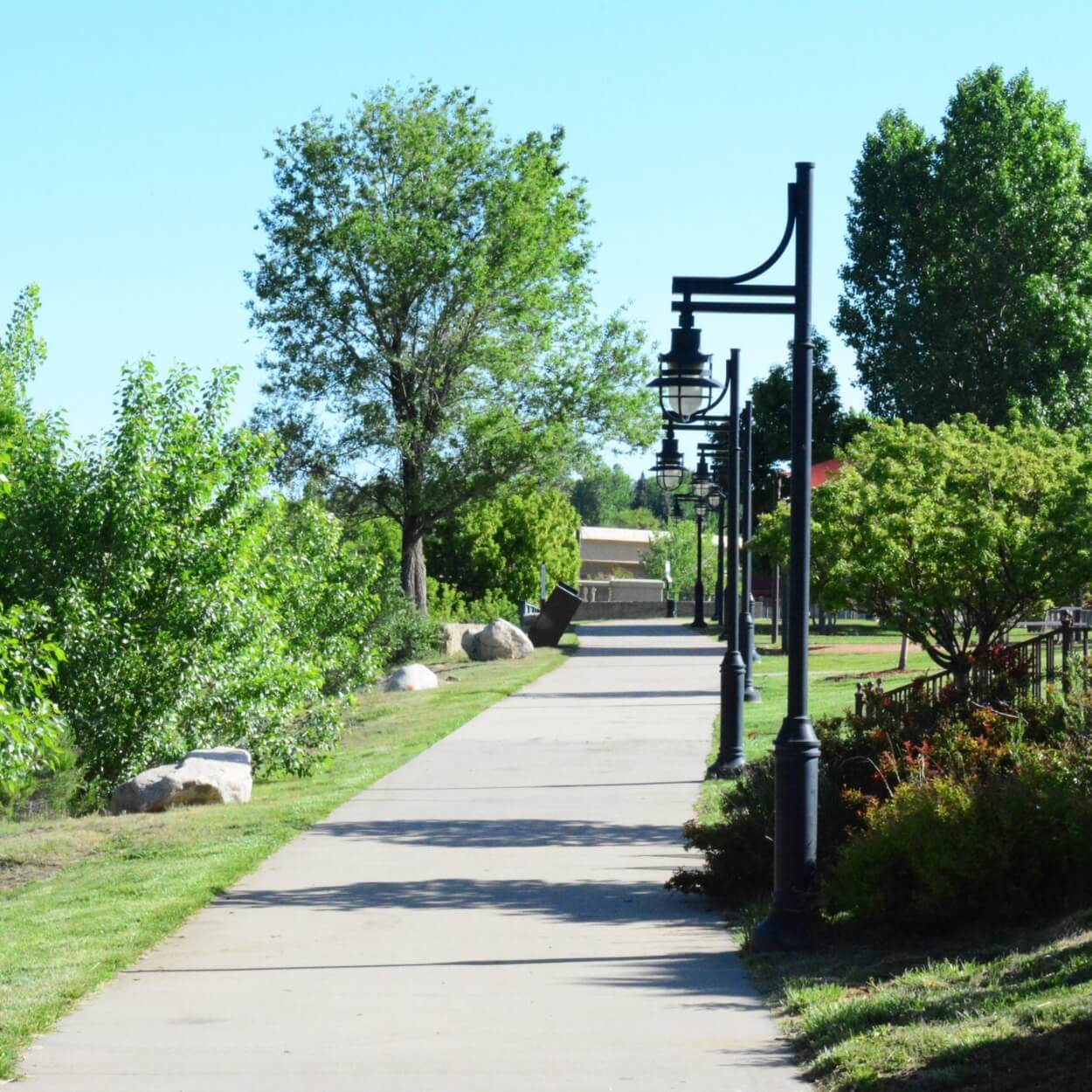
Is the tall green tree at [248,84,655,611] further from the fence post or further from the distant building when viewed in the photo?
the distant building

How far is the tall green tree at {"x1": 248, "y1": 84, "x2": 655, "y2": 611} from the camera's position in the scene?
42281 millimetres

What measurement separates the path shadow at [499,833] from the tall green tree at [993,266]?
35788 millimetres

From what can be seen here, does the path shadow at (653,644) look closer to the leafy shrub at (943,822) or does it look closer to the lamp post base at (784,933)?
the leafy shrub at (943,822)

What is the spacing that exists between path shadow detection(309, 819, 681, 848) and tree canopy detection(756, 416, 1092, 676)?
12.7 feet

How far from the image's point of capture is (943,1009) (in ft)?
21.4

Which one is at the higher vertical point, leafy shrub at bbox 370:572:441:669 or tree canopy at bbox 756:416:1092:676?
tree canopy at bbox 756:416:1092:676

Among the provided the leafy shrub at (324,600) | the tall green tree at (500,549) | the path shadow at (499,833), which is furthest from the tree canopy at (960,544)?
the tall green tree at (500,549)

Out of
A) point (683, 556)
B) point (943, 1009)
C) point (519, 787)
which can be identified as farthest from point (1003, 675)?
point (683, 556)

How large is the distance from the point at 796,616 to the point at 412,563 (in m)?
36.8

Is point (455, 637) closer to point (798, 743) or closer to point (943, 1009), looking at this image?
point (798, 743)

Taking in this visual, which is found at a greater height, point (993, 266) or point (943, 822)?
point (993, 266)

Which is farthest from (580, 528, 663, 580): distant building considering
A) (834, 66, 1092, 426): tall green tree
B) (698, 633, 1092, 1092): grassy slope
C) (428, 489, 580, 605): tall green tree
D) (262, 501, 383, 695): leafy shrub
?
(698, 633, 1092, 1092): grassy slope

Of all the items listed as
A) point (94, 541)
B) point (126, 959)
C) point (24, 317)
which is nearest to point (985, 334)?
point (24, 317)

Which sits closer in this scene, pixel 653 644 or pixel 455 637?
pixel 455 637
